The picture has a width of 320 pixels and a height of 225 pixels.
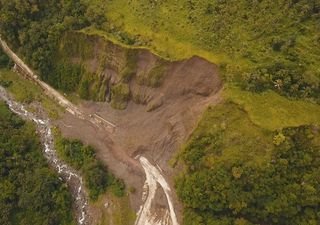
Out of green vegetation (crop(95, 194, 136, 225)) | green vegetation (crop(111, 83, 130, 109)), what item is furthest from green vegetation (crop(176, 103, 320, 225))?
green vegetation (crop(111, 83, 130, 109))

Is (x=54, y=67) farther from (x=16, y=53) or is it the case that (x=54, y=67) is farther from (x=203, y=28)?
(x=203, y=28)

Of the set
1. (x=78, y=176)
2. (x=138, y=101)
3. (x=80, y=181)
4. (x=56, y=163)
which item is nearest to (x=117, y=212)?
(x=80, y=181)

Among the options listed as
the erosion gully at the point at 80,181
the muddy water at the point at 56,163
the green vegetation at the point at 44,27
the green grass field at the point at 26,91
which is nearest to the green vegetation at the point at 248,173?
the erosion gully at the point at 80,181

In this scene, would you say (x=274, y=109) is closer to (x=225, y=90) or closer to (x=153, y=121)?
(x=225, y=90)

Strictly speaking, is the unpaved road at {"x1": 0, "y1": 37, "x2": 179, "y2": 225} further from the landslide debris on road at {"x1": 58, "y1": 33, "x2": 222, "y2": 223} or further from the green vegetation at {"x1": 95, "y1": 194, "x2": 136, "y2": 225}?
the green vegetation at {"x1": 95, "y1": 194, "x2": 136, "y2": 225}

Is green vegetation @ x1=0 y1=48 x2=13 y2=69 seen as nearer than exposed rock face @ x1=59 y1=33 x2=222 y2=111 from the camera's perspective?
No
